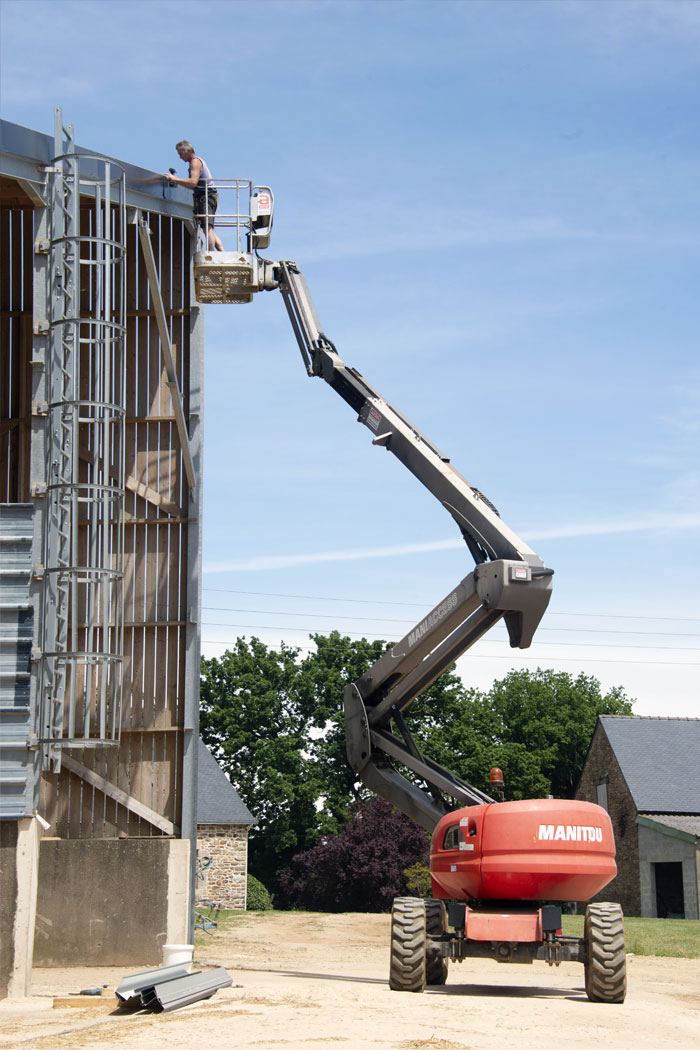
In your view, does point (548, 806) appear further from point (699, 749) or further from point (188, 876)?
point (699, 749)

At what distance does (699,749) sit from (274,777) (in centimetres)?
2391

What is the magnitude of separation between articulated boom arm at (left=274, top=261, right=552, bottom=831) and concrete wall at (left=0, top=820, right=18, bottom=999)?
497 centimetres

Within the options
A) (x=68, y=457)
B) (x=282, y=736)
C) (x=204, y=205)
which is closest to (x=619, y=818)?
(x=282, y=736)

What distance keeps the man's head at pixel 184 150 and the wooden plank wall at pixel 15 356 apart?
339 centimetres

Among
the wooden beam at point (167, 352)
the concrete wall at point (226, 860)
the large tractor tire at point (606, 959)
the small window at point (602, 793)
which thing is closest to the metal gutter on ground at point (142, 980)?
the large tractor tire at point (606, 959)

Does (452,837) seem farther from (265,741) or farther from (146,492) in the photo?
(265,741)

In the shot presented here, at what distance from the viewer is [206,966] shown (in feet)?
58.0

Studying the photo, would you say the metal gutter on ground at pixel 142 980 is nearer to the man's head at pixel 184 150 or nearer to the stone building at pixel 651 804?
the man's head at pixel 184 150

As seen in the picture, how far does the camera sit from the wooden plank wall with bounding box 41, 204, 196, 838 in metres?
18.7

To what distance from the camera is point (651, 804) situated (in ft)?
136

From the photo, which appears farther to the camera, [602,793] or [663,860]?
[602,793]

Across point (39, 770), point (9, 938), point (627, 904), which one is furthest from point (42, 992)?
point (627, 904)

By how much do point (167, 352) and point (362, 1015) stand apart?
34.8ft

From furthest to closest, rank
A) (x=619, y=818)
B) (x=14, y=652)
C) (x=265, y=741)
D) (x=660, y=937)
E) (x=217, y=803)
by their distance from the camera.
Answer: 1. (x=265, y=741)
2. (x=217, y=803)
3. (x=619, y=818)
4. (x=660, y=937)
5. (x=14, y=652)
